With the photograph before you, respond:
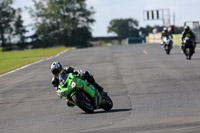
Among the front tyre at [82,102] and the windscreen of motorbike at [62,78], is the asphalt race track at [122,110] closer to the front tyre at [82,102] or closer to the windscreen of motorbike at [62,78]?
the front tyre at [82,102]

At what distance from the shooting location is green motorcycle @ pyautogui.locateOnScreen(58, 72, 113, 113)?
10539 millimetres

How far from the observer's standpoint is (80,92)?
1061 cm

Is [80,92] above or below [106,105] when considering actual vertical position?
above

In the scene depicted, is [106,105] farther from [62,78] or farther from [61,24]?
[61,24]

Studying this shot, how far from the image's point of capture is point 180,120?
28.5 feet

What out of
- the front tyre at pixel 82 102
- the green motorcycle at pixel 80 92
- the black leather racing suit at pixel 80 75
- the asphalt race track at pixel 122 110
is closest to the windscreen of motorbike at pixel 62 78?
the green motorcycle at pixel 80 92

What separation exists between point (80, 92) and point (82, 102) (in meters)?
0.21

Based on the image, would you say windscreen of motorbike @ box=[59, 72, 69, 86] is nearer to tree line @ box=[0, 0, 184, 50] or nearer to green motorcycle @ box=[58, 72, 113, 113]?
green motorcycle @ box=[58, 72, 113, 113]

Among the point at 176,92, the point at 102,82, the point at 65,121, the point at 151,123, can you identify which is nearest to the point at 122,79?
the point at 102,82

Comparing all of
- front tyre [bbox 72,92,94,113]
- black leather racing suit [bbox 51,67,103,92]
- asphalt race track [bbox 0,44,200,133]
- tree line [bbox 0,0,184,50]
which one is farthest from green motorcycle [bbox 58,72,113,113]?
tree line [bbox 0,0,184,50]

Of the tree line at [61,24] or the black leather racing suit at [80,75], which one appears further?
the tree line at [61,24]

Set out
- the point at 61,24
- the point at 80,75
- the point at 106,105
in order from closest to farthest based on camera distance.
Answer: the point at 80,75 → the point at 106,105 → the point at 61,24

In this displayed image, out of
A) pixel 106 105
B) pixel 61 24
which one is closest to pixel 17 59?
pixel 106 105

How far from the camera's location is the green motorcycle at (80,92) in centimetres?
1054
